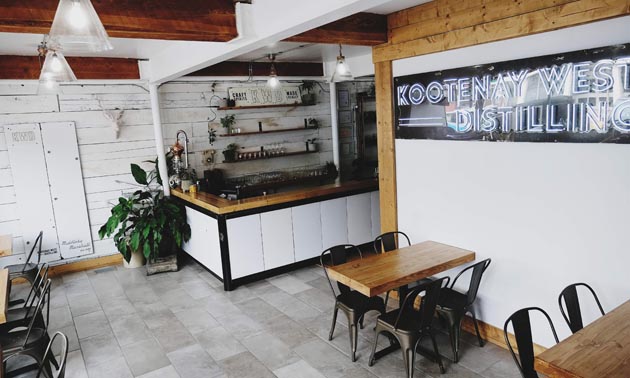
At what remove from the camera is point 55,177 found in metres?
5.93

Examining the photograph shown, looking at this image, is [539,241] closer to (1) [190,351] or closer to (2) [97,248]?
(1) [190,351]

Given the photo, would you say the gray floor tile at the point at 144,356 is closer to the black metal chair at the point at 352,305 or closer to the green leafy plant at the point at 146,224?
the black metal chair at the point at 352,305

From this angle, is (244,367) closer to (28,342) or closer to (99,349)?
(99,349)

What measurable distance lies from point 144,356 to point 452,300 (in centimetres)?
273

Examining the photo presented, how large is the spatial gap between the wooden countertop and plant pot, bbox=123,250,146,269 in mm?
991

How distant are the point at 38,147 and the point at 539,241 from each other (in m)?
6.00

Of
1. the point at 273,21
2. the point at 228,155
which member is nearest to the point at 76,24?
the point at 273,21

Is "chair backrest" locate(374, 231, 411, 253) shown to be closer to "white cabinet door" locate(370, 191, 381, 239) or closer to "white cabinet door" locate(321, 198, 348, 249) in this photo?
"white cabinet door" locate(321, 198, 348, 249)

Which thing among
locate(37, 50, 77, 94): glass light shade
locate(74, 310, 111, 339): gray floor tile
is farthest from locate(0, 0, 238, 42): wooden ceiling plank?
locate(74, 310, 111, 339): gray floor tile

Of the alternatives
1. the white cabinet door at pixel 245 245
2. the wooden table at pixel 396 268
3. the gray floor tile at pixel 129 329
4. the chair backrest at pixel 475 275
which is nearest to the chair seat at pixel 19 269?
the gray floor tile at pixel 129 329

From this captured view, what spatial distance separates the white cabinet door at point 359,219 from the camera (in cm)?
614

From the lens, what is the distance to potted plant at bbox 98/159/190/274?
19.2 feet

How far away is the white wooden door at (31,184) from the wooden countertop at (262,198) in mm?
1686

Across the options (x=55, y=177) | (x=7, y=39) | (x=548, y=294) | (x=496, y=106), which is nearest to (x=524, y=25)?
(x=496, y=106)
